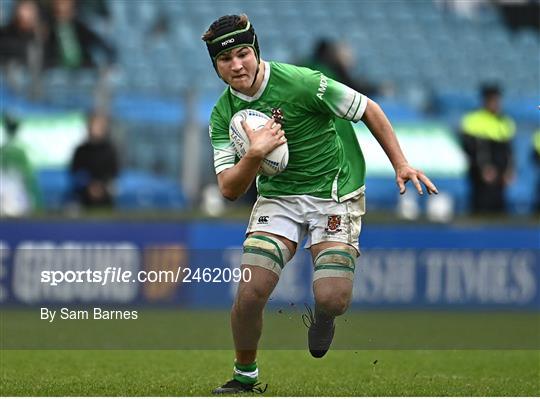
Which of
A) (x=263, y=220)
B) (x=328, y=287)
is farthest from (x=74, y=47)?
(x=328, y=287)

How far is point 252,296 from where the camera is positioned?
7.42m

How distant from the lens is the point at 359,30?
74.5ft

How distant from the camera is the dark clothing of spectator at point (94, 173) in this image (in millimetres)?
15008

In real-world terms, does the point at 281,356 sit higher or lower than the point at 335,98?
lower

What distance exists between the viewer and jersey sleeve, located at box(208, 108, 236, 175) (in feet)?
24.6

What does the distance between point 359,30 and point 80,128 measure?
8554 mm

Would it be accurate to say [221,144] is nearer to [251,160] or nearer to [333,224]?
[251,160]

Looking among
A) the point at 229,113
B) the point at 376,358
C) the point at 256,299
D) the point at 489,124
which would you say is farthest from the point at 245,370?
the point at 489,124

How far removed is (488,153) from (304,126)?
9123mm

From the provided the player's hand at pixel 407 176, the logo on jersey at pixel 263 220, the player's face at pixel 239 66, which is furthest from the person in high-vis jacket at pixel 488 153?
the player's face at pixel 239 66

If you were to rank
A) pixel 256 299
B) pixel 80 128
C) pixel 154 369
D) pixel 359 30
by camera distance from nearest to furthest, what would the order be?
pixel 256 299
pixel 154 369
pixel 80 128
pixel 359 30

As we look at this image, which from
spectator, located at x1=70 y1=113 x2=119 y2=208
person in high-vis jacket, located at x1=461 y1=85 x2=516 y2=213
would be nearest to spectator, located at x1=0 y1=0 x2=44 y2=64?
spectator, located at x1=70 y1=113 x2=119 y2=208

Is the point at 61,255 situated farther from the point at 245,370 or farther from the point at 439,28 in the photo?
the point at 439,28

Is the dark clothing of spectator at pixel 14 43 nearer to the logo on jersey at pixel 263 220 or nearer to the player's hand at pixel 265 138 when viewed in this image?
the logo on jersey at pixel 263 220
